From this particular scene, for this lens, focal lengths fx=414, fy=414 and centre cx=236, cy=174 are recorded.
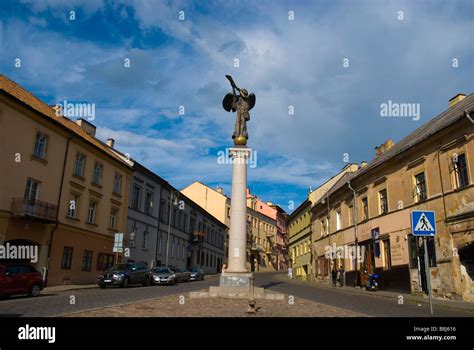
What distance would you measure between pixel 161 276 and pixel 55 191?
944 cm

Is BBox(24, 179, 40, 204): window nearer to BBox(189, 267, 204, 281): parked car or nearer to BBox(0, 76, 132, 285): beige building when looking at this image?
BBox(0, 76, 132, 285): beige building

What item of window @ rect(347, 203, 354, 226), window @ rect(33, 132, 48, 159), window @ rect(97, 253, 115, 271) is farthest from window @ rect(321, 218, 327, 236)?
window @ rect(33, 132, 48, 159)

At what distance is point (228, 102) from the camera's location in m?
20.4

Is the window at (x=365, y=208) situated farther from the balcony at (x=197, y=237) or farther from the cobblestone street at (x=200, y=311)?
the balcony at (x=197, y=237)

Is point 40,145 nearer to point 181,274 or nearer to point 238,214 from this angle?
point 238,214

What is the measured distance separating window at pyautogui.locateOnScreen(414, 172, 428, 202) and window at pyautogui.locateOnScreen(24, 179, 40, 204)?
21978 mm

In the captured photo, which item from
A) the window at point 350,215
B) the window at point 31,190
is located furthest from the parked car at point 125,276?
the window at point 350,215

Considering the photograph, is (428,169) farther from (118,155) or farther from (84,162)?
(118,155)

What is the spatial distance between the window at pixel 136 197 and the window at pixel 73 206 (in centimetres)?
823

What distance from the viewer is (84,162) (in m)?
30.2

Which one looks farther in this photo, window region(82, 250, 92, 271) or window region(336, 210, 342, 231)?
window region(336, 210, 342, 231)

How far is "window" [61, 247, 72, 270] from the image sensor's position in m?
27.2

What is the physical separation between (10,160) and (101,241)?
11089 millimetres

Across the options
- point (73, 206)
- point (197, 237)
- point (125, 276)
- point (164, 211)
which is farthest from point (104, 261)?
point (197, 237)
